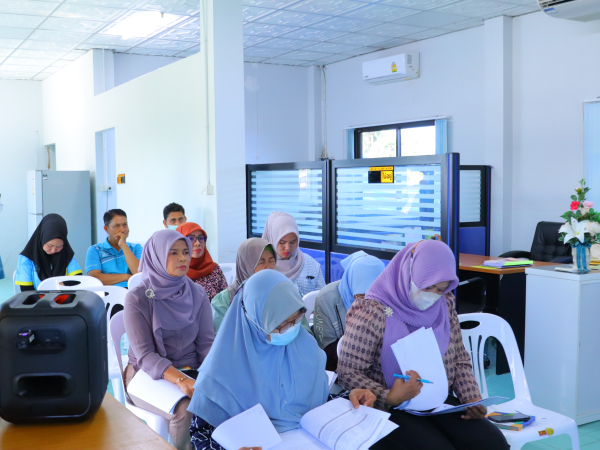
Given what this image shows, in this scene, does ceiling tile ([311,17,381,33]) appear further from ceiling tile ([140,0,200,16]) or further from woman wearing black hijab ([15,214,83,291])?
woman wearing black hijab ([15,214,83,291])

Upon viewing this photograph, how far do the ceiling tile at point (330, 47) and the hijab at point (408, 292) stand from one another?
5281 millimetres

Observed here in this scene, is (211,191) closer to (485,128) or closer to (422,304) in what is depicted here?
(422,304)

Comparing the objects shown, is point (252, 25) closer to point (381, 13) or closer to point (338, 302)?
point (381, 13)

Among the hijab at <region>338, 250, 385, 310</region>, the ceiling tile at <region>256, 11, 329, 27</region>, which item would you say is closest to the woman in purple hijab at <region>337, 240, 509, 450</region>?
the hijab at <region>338, 250, 385, 310</region>

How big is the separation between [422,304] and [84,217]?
252 inches

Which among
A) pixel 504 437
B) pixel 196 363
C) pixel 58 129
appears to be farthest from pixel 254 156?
pixel 504 437

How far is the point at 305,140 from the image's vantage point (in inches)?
331

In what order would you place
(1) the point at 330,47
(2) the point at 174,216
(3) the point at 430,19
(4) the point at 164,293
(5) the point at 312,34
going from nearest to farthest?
(4) the point at 164,293 → (2) the point at 174,216 → (3) the point at 430,19 → (5) the point at 312,34 → (1) the point at 330,47

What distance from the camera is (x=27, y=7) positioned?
521 cm

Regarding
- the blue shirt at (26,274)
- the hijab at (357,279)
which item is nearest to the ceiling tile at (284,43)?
the blue shirt at (26,274)

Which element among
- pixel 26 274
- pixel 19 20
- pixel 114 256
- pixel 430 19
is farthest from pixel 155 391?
pixel 430 19

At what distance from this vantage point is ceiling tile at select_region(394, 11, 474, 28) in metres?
5.79

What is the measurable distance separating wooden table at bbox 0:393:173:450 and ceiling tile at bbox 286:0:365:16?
4.63 m

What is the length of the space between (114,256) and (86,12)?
2.50 metres
